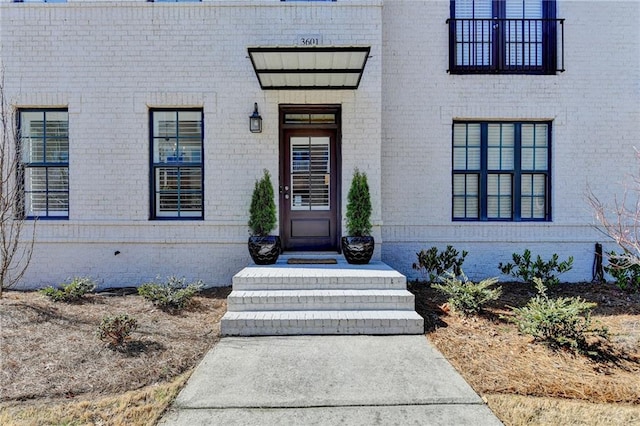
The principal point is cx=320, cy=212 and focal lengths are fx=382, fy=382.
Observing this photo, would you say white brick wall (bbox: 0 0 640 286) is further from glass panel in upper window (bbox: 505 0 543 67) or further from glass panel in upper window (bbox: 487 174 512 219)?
glass panel in upper window (bbox: 505 0 543 67)

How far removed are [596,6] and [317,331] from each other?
25.3ft

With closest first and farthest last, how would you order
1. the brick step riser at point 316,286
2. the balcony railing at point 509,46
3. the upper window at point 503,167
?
the brick step riser at point 316,286, the balcony railing at point 509,46, the upper window at point 503,167

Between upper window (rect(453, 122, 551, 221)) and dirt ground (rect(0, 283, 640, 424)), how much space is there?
227 cm

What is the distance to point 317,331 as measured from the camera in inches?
179

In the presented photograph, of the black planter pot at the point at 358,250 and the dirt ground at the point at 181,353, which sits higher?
the black planter pot at the point at 358,250

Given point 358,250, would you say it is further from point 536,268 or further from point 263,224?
point 536,268

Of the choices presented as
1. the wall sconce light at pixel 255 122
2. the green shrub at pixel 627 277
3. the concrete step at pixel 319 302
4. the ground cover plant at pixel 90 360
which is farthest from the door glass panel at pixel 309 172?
the green shrub at pixel 627 277

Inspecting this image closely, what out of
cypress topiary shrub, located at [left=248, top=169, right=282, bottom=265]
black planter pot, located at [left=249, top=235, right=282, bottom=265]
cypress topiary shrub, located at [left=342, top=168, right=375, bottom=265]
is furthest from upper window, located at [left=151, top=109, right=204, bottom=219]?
cypress topiary shrub, located at [left=342, top=168, right=375, bottom=265]

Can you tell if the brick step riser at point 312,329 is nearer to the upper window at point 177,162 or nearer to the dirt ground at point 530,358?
the dirt ground at point 530,358

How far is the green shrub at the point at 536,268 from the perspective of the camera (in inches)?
258

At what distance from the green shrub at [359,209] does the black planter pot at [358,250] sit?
0.19 meters

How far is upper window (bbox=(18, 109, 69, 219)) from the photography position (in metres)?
6.68

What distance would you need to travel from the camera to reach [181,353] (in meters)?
3.92

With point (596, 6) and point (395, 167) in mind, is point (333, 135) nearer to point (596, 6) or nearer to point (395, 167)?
point (395, 167)
